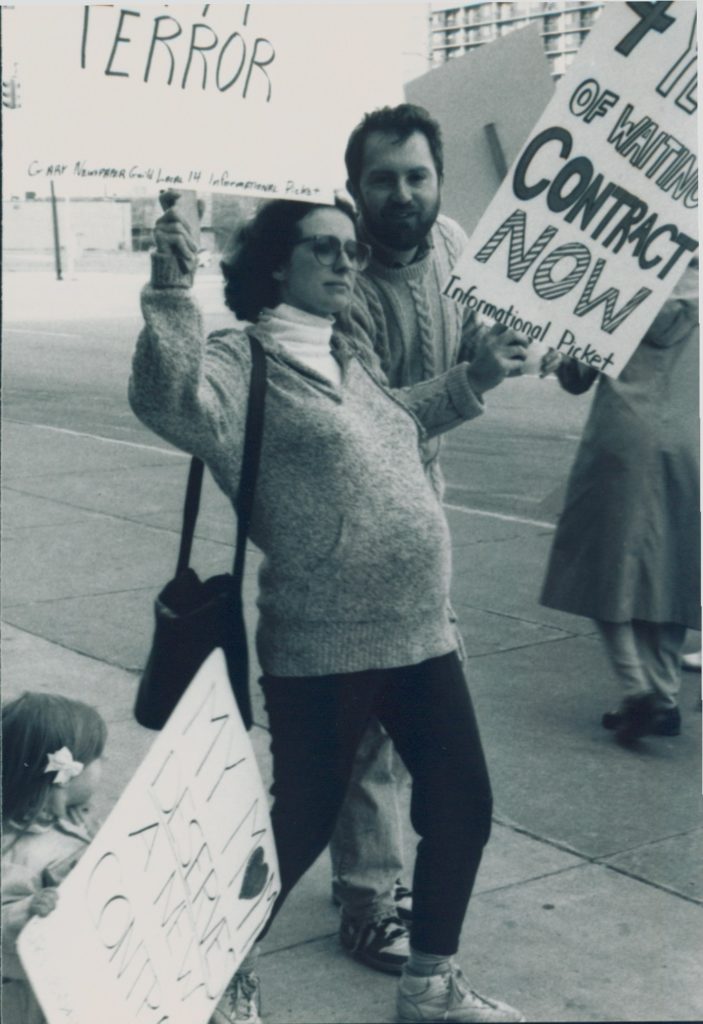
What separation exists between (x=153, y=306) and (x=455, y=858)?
4.12 feet

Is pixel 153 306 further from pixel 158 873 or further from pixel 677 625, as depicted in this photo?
pixel 677 625

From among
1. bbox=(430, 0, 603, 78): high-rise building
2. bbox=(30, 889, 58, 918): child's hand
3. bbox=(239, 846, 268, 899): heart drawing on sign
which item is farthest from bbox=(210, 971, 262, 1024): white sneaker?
bbox=(430, 0, 603, 78): high-rise building

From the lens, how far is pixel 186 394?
2867 millimetres

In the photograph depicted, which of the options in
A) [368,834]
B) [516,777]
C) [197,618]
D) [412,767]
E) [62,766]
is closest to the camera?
[62,766]

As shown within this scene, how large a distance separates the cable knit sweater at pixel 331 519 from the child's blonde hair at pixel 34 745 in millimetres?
542

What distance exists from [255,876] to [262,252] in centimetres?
120

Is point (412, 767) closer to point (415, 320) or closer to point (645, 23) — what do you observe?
point (415, 320)

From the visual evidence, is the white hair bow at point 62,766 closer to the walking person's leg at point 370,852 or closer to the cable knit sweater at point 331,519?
the cable knit sweater at point 331,519

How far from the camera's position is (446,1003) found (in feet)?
11.0

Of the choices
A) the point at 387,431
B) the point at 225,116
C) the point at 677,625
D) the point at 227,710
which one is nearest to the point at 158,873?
the point at 227,710

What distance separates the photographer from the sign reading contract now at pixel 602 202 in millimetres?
3223

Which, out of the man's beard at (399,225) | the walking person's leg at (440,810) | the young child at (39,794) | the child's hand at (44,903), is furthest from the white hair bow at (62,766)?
the man's beard at (399,225)

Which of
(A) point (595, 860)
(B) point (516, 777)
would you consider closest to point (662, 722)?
(B) point (516, 777)

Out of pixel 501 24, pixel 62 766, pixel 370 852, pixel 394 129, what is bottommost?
pixel 370 852
